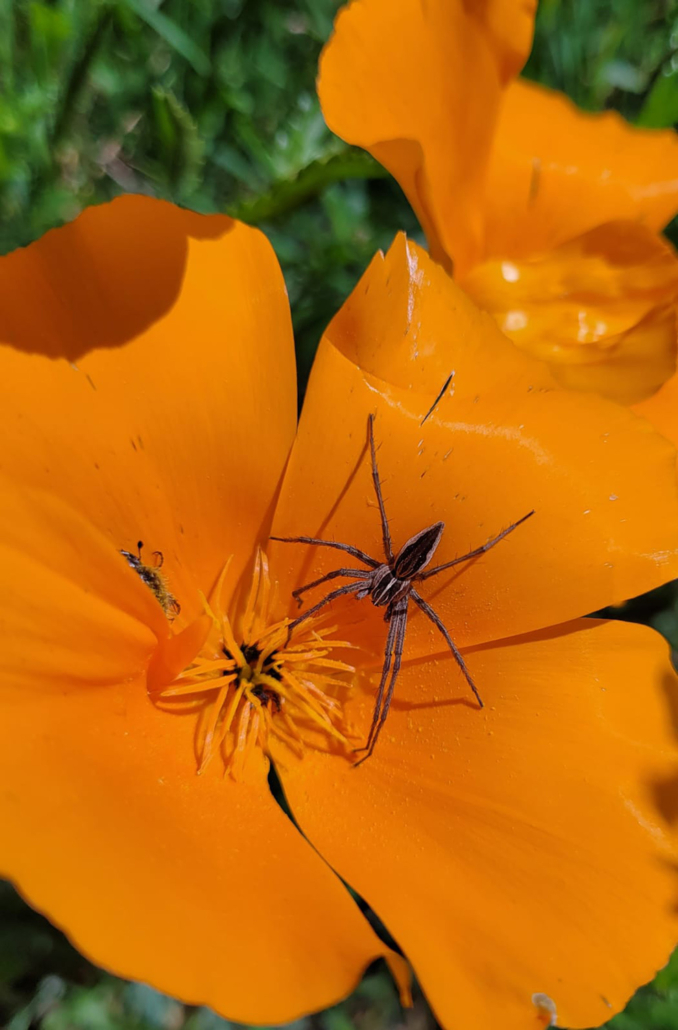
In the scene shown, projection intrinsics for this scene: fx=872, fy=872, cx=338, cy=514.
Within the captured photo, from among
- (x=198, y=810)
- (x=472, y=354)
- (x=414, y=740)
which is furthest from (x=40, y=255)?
(x=414, y=740)

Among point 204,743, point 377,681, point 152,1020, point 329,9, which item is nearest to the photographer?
point 204,743

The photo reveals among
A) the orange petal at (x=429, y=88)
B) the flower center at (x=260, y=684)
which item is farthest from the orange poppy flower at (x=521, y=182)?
the flower center at (x=260, y=684)

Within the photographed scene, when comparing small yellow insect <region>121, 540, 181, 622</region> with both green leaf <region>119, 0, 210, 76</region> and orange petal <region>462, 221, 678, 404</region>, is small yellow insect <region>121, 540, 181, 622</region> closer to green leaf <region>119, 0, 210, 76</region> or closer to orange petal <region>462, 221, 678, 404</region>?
orange petal <region>462, 221, 678, 404</region>

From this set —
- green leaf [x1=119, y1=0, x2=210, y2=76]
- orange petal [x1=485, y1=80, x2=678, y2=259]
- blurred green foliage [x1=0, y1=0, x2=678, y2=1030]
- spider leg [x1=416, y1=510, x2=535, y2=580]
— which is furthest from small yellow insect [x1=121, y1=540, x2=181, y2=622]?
green leaf [x1=119, y1=0, x2=210, y2=76]

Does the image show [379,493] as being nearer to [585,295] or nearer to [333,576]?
[333,576]

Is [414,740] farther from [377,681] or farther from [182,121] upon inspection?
[182,121]

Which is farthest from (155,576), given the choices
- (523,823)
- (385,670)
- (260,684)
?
(523,823)

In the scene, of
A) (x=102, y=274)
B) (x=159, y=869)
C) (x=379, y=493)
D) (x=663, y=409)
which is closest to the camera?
(x=159, y=869)

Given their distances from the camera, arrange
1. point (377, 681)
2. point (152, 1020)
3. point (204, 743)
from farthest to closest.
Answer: point (152, 1020), point (377, 681), point (204, 743)
